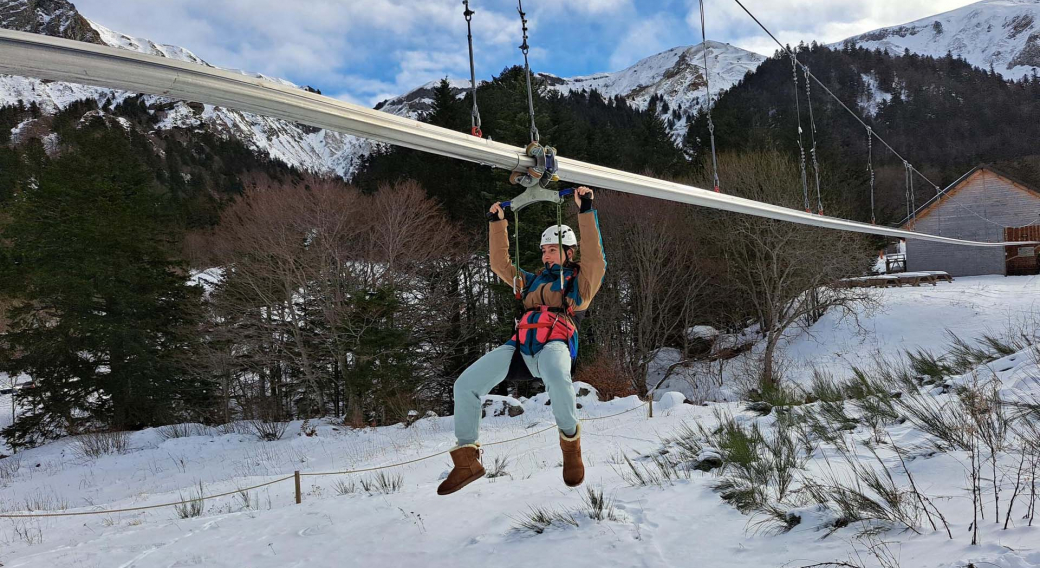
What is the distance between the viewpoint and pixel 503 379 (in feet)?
10.3

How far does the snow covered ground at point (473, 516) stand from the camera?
13.6ft

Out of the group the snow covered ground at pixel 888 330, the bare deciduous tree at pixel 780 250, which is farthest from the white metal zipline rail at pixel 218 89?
the bare deciduous tree at pixel 780 250

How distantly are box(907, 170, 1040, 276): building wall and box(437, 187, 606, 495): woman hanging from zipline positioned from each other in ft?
109

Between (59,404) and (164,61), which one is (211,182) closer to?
(59,404)

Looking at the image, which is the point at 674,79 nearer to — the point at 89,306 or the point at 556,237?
the point at 89,306

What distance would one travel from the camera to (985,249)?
3017 cm

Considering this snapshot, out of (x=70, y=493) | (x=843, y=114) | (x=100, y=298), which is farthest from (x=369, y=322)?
(x=843, y=114)

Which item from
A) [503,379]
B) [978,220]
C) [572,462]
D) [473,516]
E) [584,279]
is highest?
[978,220]

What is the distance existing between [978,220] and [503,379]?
1490 inches

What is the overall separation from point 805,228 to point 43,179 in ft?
92.5

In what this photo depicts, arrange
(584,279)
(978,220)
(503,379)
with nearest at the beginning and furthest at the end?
(503,379), (584,279), (978,220)

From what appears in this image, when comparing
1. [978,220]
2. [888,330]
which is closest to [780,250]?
[888,330]

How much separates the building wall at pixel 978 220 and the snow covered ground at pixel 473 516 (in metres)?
27.0

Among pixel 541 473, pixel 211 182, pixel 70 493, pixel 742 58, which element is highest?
pixel 742 58
